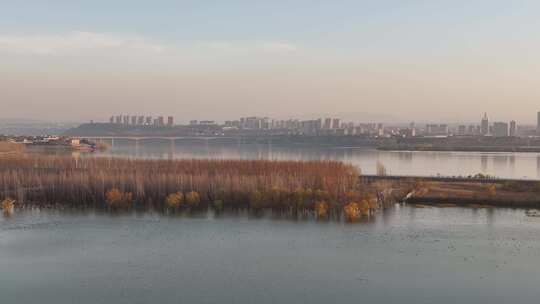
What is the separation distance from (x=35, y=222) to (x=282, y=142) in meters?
54.1

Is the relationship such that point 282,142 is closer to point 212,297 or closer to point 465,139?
point 465,139

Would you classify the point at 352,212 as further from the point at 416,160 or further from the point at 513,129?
the point at 513,129

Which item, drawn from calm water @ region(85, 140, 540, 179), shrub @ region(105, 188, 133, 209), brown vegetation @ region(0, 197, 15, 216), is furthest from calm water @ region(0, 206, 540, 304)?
calm water @ region(85, 140, 540, 179)

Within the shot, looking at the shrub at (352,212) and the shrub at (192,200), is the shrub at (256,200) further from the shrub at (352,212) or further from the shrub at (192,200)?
the shrub at (352,212)

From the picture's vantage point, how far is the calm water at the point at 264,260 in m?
8.38

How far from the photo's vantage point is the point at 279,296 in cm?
827

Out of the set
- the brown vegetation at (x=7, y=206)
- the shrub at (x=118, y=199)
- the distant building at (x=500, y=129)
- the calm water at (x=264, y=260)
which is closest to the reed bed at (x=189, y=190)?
the shrub at (x=118, y=199)

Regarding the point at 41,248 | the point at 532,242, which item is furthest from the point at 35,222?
the point at 532,242

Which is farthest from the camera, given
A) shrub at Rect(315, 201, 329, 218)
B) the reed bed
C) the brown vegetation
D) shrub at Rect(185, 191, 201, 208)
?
shrub at Rect(185, 191, 201, 208)

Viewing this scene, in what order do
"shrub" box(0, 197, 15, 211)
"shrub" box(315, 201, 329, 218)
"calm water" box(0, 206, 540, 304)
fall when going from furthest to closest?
"shrub" box(0, 197, 15, 211) < "shrub" box(315, 201, 329, 218) < "calm water" box(0, 206, 540, 304)

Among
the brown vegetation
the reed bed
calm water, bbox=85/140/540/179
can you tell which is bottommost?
calm water, bbox=85/140/540/179

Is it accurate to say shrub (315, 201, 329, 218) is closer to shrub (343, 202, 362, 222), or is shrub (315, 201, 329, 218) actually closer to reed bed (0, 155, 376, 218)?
reed bed (0, 155, 376, 218)

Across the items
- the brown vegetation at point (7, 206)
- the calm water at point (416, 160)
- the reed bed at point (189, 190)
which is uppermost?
the reed bed at point (189, 190)

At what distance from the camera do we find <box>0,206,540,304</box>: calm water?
8383 mm
